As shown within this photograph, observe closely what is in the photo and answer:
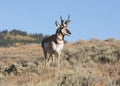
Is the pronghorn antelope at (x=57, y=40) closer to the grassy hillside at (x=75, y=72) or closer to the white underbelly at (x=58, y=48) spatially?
the white underbelly at (x=58, y=48)

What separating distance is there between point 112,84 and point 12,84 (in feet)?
8.27

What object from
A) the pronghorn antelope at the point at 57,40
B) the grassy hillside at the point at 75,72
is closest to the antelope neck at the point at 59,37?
the pronghorn antelope at the point at 57,40

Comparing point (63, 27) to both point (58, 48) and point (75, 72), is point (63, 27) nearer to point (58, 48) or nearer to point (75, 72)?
point (58, 48)

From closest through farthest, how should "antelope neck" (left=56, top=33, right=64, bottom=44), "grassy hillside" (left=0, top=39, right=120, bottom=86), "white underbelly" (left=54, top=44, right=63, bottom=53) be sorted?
"grassy hillside" (left=0, top=39, right=120, bottom=86), "white underbelly" (left=54, top=44, right=63, bottom=53), "antelope neck" (left=56, top=33, right=64, bottom=44)

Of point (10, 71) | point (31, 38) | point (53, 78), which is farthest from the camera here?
point (31, 38)

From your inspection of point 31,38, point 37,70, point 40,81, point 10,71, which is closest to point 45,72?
point 37,70

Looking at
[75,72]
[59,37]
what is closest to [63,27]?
[59,37]

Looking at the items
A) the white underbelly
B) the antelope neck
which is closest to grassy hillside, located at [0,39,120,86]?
the white underbelly

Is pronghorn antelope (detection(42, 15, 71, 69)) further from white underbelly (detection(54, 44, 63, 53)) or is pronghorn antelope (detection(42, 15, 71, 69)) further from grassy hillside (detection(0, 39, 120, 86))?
grassy hillside (detection(0, 39, 120, 86))

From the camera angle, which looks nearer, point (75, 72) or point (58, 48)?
point (75, 72)

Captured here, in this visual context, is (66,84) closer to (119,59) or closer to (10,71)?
(10,71)

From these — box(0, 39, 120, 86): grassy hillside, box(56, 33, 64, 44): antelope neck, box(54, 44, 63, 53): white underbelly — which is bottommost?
box(0, 39, 120, 86): grassy hillside

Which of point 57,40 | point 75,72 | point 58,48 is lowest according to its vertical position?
point 75,72

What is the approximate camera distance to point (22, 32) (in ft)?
289
